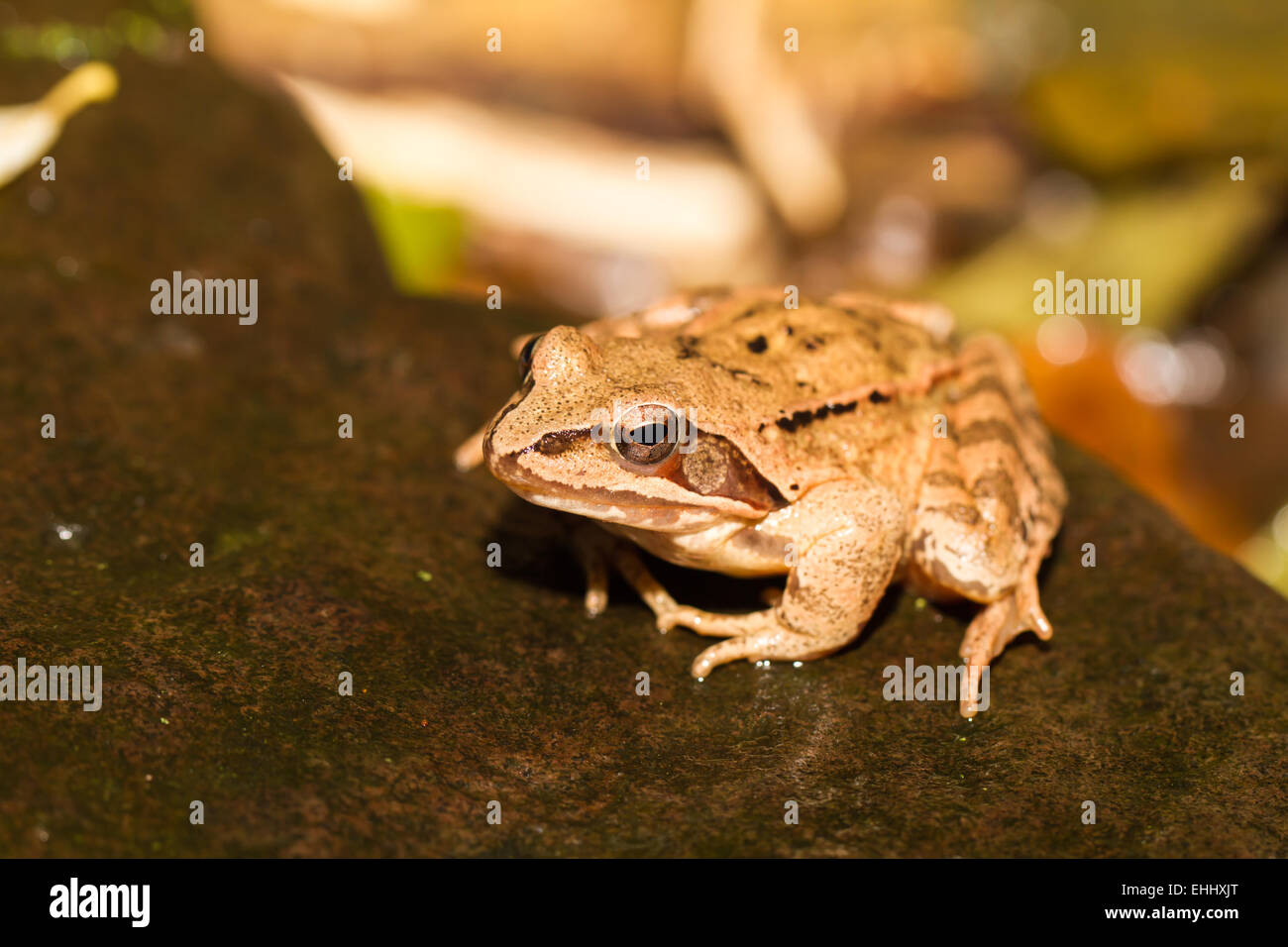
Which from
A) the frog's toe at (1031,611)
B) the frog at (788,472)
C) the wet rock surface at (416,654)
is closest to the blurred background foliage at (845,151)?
the wet rock surface at (416,654)

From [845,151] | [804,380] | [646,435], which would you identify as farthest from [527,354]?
[845,151]

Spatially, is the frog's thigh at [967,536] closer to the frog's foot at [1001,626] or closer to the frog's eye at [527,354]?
the frog's foot at [1001,626]

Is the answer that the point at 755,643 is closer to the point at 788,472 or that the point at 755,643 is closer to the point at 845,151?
the point at 788,472

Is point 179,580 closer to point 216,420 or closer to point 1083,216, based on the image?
point 216,420

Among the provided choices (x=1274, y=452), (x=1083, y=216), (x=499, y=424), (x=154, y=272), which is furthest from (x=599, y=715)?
(x=1083, y=216)

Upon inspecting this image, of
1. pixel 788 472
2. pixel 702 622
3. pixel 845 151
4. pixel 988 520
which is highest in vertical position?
pixel 845 151

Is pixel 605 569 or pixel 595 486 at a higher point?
pixel 595 486
